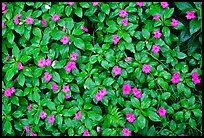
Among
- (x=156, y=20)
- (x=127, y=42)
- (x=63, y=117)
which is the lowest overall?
(x=63, y=117)

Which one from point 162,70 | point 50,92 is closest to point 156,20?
point 162,70

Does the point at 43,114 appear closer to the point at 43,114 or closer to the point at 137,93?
the point at 43,114

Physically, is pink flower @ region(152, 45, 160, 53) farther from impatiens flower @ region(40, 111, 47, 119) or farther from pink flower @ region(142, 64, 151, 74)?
impatiens flower @ region(40, 111, 47, 119)

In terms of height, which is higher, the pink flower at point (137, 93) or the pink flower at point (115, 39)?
the pink flower at point (115, 39)

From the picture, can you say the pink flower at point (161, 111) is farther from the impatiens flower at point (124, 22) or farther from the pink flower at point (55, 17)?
the pink flower at point (55, 17)

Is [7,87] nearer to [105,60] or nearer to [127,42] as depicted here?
[105,60]

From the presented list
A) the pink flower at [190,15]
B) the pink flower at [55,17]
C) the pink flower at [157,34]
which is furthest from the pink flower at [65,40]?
the pink flower at [190,15]

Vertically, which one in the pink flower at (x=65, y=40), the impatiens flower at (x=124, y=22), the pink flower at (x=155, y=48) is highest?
the impatiens flower at (x=124, y=22)

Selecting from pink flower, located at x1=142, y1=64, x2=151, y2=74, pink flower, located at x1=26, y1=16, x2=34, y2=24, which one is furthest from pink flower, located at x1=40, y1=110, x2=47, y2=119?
pink flower, located at x1=142, y1=64, x2=151, y2=74
